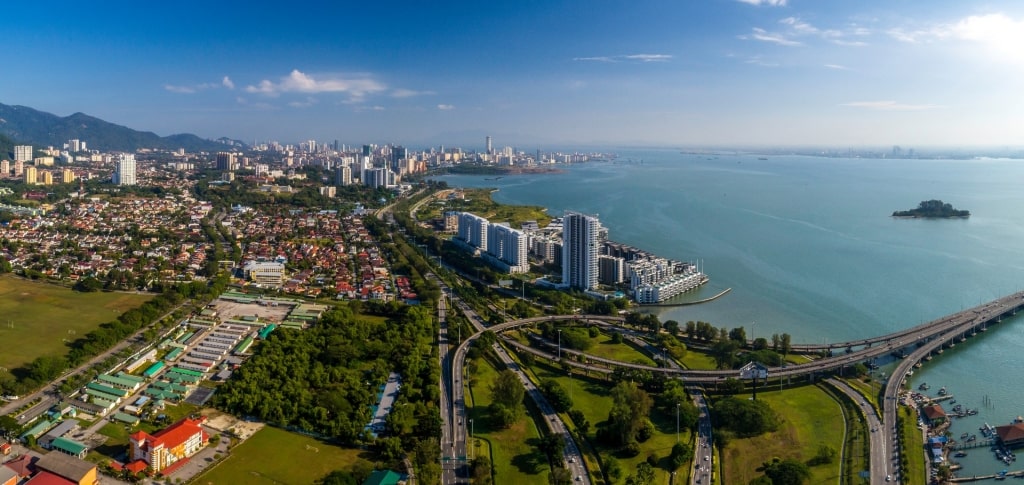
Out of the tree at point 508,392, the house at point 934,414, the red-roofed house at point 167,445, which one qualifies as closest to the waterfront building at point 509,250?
the tree at point 508,392

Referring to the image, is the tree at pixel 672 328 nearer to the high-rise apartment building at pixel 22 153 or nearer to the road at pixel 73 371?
the road at pixel 73 371

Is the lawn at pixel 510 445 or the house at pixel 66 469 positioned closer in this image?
the house at pixel 66 469

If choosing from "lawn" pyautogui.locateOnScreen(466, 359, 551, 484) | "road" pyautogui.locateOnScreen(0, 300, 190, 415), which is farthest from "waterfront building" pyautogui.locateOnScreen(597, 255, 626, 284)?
"road" pyautogui.locateOnScreen(0, 300, 190, 415)

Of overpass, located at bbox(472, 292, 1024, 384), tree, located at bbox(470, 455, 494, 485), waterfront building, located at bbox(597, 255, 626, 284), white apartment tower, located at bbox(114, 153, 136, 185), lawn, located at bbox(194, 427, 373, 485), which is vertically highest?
white apartment tower, located at bbox(114, 153, 136, 185)

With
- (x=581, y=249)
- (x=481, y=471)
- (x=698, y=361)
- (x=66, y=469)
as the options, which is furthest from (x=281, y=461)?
(x=581, y=249)

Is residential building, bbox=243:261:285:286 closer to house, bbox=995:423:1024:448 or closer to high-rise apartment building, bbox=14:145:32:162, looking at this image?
house, bbox=995:423:1024:448

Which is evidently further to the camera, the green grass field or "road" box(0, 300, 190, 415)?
the green grass field
